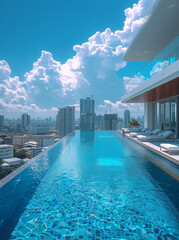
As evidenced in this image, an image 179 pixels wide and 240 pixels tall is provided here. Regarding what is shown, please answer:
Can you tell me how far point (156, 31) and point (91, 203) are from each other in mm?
9752

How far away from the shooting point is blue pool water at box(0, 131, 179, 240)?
2.60 metres

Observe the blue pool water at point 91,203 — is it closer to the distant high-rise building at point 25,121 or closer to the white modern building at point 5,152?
the white modern building at point 5,152

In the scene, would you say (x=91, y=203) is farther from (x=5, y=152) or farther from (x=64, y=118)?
(x=64, y=118)

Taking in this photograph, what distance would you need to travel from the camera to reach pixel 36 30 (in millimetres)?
25562

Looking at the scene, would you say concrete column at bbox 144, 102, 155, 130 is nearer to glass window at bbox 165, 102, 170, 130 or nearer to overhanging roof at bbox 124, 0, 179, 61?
glass window at bbox 165, 102, 170, 130

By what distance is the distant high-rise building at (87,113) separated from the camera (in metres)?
24.3

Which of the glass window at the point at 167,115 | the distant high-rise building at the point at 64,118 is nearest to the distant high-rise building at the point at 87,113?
the glass window at the point at 167,115

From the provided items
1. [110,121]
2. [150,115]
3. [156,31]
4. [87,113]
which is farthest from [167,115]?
[110,121]

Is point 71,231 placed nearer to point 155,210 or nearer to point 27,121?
point 155,210

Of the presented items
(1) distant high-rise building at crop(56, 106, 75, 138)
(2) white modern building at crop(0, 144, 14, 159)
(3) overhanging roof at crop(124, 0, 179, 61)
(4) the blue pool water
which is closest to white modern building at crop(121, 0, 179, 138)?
(3) overhanging roof at crop(124, 0, 179, 61)

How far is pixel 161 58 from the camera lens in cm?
934

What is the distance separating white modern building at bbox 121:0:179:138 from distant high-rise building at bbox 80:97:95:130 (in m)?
10.0

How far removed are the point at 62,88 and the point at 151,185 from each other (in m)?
Answer: 23.5

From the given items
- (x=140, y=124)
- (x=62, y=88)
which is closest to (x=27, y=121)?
(x=62, y=88)
